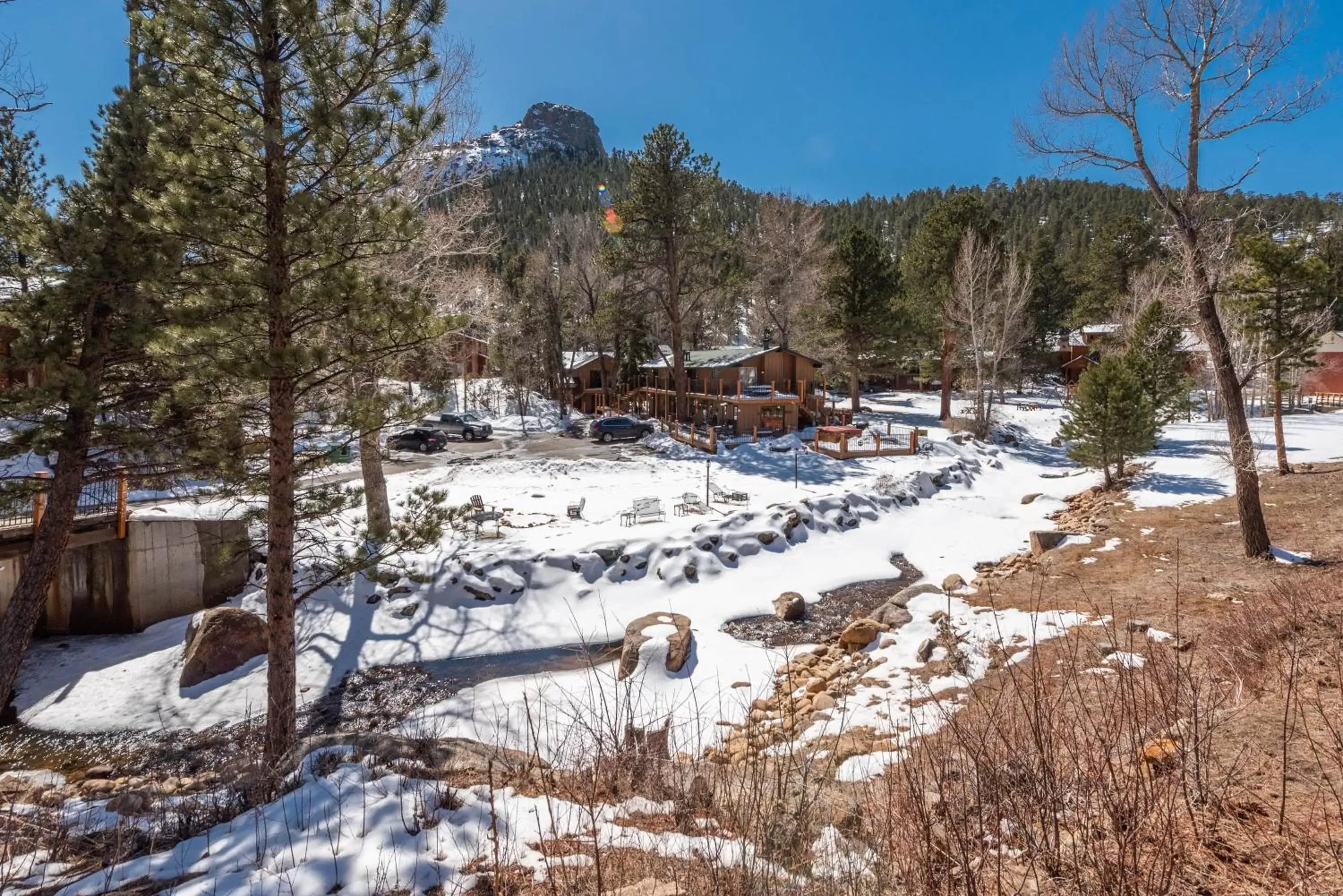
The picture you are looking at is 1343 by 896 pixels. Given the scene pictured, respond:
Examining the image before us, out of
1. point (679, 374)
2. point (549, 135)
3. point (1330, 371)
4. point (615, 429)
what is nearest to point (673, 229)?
point (679, 374)

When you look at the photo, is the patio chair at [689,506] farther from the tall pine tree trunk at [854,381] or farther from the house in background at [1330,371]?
the house in background at [1330,371]

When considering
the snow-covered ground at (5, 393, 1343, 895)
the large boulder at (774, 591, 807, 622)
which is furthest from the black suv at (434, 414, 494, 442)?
the large boulder at (774, 591, 807, 622)

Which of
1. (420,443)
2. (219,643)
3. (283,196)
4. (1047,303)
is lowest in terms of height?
(219,643)

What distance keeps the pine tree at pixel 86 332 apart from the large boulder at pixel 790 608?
9.32 metres

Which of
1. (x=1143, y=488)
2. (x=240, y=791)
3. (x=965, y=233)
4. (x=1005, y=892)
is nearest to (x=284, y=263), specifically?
(x=240, y=791)

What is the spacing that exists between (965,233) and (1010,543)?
72.0 feet

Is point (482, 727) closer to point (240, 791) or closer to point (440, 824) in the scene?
point (240, 791)

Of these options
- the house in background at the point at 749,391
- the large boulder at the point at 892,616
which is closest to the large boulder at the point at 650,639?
the large boulder at the point at 892,616

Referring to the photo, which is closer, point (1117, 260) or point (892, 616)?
point (892, 616)

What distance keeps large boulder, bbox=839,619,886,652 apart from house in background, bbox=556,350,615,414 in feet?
105

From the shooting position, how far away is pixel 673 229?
1077 inches

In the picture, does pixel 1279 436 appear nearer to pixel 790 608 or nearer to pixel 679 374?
pixel 790 608

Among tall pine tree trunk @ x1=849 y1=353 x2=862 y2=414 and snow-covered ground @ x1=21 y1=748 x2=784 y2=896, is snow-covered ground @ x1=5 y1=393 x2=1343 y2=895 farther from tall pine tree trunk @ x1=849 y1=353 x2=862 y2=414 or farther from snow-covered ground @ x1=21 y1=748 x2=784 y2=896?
tall pine tree trunk @ x1=849 y1=353 x2=862 y2=414

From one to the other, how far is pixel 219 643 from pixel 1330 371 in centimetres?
6138
